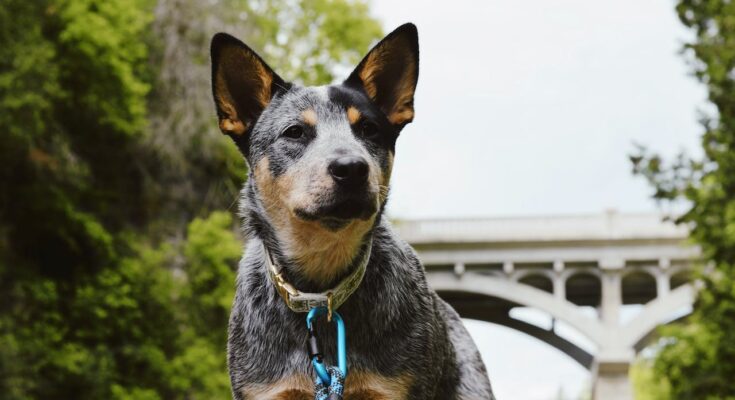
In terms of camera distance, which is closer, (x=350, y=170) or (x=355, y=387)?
(x=350, y=170)

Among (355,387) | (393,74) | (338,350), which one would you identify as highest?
(393,74)

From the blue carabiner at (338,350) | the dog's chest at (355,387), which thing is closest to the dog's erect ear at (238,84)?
the blue carabiner at (338,350)

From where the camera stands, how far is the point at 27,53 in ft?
61.2

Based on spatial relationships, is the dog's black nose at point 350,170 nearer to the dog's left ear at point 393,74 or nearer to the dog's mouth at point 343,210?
the dog's mouth at point 343,210

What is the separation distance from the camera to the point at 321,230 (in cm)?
384

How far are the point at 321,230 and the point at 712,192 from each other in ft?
45.2

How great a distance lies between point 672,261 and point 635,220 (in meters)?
2.24

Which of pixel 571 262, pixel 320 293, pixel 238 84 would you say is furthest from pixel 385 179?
pixel 571 262

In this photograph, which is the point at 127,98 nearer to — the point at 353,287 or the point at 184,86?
the point at 184,86

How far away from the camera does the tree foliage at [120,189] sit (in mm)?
19078

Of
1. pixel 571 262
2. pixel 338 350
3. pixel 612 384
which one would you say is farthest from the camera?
pixel 612 384

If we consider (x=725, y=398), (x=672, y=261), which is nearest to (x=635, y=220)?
(x=672, y=261)

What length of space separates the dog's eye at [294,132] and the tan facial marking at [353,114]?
0.20m

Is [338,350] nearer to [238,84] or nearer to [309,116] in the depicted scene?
[309,116]
